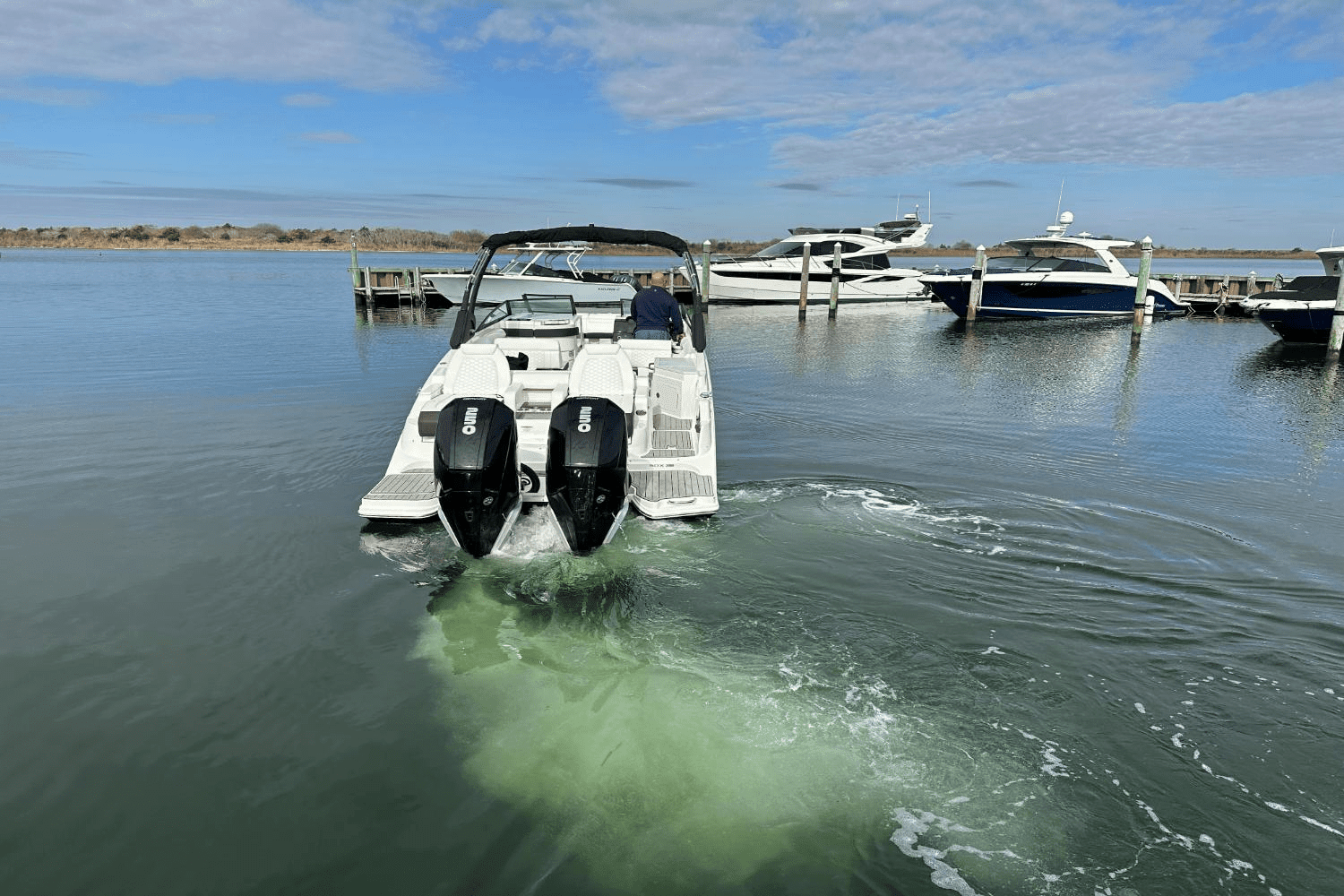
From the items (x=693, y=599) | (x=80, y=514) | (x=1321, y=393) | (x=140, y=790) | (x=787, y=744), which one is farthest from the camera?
(x=1321, y=393)

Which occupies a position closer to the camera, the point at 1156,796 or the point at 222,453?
the point at 1156,796

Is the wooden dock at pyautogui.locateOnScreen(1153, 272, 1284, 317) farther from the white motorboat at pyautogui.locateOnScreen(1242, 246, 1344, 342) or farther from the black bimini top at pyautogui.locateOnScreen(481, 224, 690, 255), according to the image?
the black bimini top at pyautogui.locateOnScreen(481, 224, 690, 255)

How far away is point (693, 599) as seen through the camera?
5.43 metres

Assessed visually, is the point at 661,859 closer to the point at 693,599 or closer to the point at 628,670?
the point at 628,670

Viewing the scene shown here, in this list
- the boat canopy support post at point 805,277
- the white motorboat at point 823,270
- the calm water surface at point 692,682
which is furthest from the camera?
the white motorboat at point 823,270

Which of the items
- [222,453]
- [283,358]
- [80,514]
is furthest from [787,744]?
[283,358]

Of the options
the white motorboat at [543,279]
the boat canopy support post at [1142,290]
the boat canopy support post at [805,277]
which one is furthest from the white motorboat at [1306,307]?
the white motorboat at [543,279]

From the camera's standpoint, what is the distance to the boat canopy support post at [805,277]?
30484mm

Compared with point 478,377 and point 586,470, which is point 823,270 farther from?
point 586,470

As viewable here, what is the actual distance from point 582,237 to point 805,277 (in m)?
24.7

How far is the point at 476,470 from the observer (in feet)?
16.9

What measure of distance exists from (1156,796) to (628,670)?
2.61 meters

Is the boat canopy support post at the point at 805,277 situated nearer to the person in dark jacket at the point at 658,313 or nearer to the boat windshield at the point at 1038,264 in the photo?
the boat windshield at the point at 1038,264

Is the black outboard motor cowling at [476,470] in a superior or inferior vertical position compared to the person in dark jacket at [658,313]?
inferior
